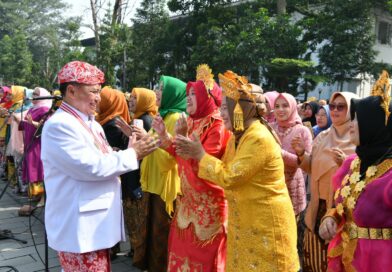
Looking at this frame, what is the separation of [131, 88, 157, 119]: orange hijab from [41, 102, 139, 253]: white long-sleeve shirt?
6.56ft

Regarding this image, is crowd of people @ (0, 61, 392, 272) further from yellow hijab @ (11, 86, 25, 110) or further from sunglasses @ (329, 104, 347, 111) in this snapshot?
yellow hijab @ (11, 86, 25, 110)

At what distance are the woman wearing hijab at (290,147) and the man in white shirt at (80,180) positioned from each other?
74.1 inches

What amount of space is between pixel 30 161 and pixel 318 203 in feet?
15.5

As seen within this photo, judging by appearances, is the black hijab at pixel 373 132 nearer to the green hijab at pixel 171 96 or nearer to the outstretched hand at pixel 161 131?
the outstretched hand at pixel 161 131

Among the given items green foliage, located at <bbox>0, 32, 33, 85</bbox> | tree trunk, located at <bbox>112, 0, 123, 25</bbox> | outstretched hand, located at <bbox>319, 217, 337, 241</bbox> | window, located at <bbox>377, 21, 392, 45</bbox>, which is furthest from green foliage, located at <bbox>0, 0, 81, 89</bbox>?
outstretched hand, located at <bbox>319, 217, 337, 241</bbox>

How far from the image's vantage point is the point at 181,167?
287 centimetres

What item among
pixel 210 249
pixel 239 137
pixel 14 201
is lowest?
pixel 14 201

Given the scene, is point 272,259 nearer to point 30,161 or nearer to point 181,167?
point 181,167

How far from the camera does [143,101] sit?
4.13m

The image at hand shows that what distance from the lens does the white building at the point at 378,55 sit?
21997 millimetres

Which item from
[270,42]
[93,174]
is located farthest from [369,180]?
[270,42]

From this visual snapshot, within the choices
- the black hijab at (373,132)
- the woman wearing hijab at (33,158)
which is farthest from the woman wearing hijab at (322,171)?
the woman wearing hijab at (33,158)

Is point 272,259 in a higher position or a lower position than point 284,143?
lower

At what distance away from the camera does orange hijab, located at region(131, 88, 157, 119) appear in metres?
4.12
